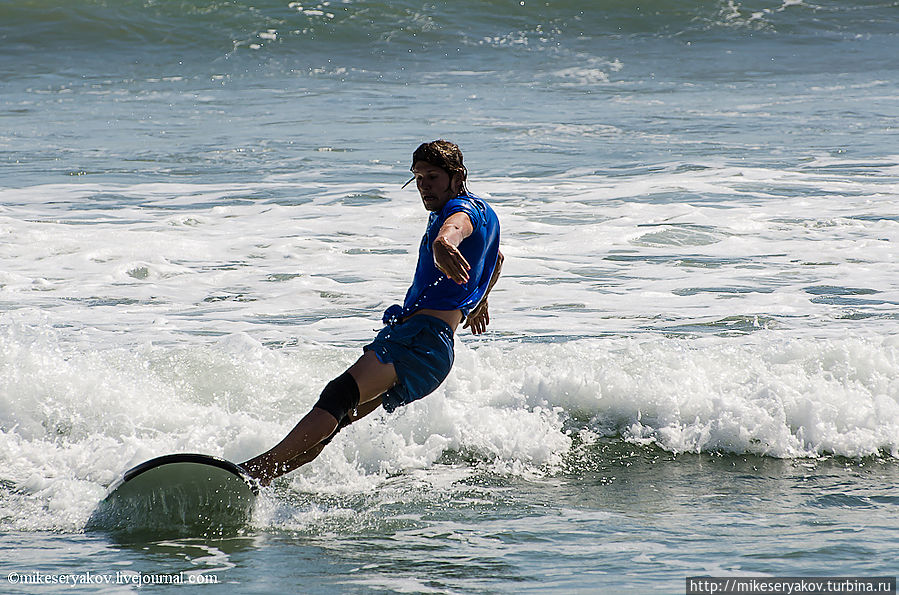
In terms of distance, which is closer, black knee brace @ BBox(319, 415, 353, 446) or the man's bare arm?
the man's bare arm

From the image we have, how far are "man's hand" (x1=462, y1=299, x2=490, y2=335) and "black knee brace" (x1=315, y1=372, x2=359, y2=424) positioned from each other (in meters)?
0.68

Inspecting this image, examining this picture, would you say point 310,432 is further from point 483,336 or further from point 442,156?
point 483,336

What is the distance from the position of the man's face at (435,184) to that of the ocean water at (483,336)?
1354mm

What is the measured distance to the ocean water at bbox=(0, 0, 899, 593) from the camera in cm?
426

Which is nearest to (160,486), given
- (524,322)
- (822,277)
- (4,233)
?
(524,322)

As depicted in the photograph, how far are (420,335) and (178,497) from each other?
3.95 ft

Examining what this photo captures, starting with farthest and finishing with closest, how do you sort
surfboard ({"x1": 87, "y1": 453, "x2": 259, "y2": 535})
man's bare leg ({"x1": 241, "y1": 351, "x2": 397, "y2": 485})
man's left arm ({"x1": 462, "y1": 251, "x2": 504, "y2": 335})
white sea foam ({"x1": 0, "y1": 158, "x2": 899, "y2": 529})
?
white sea foam ({"x1": 0, "y1": 158, "x2": 899, "y2": 529})
man's left arm ({"x1": 462, "y1": 251, "x2": 504, "y2": 335})
man's bare leg ({"x1": 241, "y1": 351, "x2": 397, "y2": 485})
surfboard ({"x1": 87, "y1": 453, "x2": 259, "y2": 535})

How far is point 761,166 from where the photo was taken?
13938 millimetres

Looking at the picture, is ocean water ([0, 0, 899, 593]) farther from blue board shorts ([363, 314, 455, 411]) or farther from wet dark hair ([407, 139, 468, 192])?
wet dark hair ([407, 139, 468, 192])

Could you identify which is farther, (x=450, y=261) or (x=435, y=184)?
(x=435, y=184)

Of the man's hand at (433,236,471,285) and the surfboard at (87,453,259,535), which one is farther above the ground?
the man's hand at (433,236,471,285)

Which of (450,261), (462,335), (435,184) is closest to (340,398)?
(450,261)

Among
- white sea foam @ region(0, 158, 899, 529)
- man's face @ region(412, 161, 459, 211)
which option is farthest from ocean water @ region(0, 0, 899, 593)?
man's face @ region(412, 161, 459, 211)

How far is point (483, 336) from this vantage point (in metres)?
7.70
